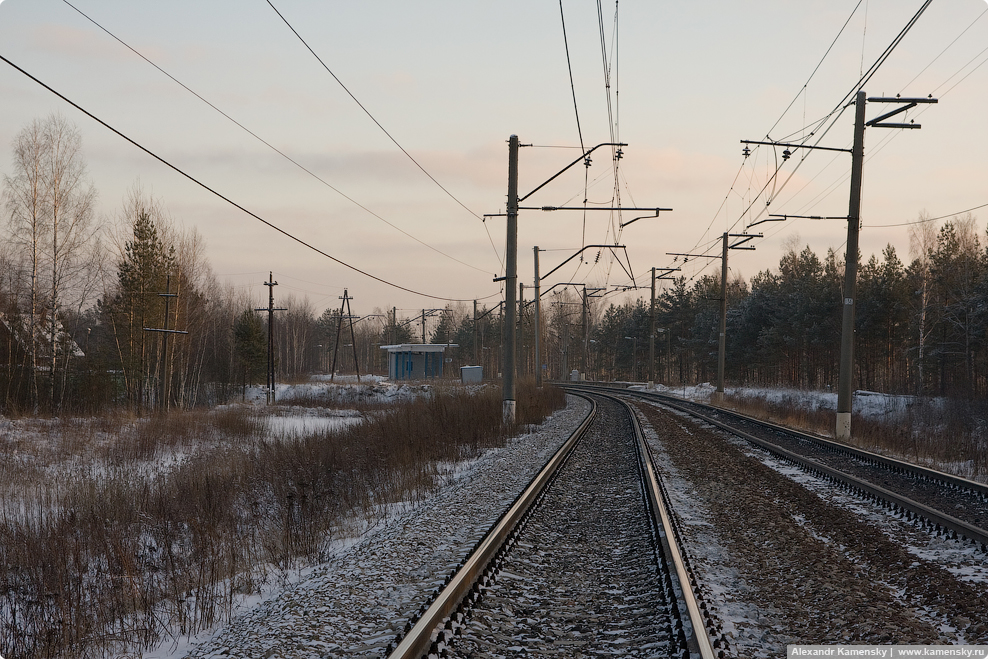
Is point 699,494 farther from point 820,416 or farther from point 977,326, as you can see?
point 977,326

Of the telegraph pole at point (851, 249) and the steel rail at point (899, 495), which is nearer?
the steel rail at point (899, 495)

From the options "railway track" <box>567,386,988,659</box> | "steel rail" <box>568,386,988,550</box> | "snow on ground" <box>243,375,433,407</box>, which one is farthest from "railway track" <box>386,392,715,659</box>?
"snow on ground" <box>243,375,433,407</box>

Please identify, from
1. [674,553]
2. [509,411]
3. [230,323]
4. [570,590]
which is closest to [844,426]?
[509,411]

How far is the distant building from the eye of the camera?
69.6 meters

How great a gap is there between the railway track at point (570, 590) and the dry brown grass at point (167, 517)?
2.26 m

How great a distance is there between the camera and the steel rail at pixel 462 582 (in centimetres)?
410

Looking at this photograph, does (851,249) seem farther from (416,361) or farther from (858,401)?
(416,361)

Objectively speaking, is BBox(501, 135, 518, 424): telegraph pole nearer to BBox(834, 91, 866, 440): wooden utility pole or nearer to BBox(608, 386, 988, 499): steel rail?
BBox(608, 386, 988, 499): steel rail

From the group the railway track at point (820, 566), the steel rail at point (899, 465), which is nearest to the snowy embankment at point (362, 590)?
the railway track at point (820, 566)

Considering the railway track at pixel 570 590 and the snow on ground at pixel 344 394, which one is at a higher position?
the railway track at pixel 570 590

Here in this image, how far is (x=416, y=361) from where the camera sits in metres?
71.5

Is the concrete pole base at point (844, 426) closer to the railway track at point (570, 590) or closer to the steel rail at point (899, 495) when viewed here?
the steel rail at point (899, 495)

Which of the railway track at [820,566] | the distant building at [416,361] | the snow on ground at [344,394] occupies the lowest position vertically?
the snow on ground at [344,394]

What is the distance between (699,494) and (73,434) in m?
18.5
